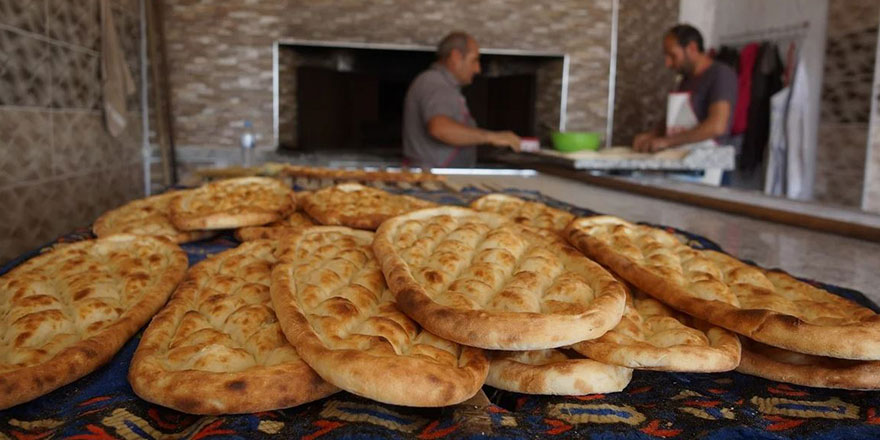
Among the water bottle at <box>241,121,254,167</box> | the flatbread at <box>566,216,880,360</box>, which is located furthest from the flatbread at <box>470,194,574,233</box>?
the water bottle at <box>241,121,254,167</box>

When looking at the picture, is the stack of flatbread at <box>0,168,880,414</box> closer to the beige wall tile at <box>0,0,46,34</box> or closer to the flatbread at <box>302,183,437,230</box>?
the flatbread at <box>302,183,437,230</box>

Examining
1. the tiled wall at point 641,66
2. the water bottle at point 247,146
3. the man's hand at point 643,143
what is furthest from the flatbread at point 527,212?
the tiled wall at point 641,66

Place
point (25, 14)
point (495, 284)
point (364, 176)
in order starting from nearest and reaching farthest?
point (495, 284), point (364, 176), point (25, 14)

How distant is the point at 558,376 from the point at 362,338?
12.4 inches

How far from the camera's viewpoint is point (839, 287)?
157 centimetres

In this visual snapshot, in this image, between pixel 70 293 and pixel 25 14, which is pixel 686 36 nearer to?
pixel 25 14

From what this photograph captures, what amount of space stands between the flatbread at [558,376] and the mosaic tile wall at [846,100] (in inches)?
247

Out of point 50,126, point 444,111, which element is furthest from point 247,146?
point 444,111

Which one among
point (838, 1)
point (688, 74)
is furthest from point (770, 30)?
point (688, 74)

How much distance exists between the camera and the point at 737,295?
125 cm

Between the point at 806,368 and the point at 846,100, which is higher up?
the point at 846,100

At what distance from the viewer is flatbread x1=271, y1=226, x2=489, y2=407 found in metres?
0.88

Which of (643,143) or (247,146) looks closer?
(643,143)

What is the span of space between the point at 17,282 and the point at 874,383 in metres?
1.61
